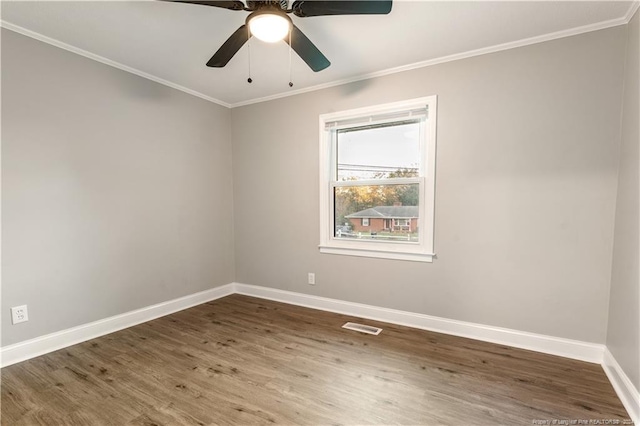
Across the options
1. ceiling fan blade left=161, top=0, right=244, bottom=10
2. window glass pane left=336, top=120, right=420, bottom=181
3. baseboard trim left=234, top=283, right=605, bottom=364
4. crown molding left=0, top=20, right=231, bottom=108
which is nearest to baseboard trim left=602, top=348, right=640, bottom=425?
baseboard trim left=234, top=283, right=605, bottom=364

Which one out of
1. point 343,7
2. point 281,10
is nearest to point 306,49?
point 281,10

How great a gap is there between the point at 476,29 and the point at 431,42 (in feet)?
1.05

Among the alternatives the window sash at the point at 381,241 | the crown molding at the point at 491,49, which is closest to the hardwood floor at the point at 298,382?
the window sash at the point at 381,241

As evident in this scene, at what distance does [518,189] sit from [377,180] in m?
1.21

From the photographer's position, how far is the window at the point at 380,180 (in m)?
2.77

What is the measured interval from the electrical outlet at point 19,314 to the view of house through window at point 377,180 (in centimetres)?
271

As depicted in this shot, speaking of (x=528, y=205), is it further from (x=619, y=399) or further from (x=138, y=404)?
(x=138, y=404)

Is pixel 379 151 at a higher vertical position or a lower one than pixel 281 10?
lower

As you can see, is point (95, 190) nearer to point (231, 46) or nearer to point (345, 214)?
point (231, 46)

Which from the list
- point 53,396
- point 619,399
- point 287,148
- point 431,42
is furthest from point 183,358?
point 431,42

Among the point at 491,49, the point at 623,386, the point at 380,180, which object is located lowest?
the point at 623,386

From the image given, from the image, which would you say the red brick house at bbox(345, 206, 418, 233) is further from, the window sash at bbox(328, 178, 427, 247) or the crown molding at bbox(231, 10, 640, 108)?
the crown molding at bbox(231, 10, 640, 108)

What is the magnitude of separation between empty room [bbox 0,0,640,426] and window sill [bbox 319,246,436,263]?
0.13ft

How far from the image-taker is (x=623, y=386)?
1.79 meters
